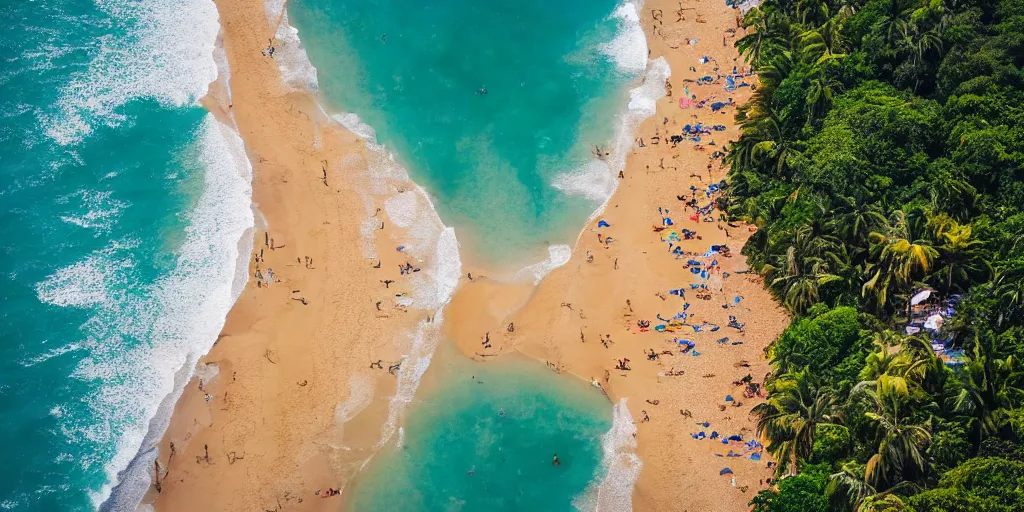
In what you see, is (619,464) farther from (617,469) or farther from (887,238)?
(887,238)

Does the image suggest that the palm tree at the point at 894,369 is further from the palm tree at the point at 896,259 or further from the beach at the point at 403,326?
the beach at the point at 403,326

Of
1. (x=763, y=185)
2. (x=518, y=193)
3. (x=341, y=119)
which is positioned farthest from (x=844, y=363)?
(x=341, y=119)

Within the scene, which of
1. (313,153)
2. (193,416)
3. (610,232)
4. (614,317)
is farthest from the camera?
(313,153)

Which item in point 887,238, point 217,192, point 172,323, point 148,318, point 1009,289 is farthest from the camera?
point 217,192

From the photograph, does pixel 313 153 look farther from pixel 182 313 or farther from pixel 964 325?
pixel 964 325

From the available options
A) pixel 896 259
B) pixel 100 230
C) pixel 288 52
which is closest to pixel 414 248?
pixel 100 230

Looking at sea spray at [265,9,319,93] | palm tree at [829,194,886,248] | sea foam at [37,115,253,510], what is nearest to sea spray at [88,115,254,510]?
sea foam at [37,115,253,510]
